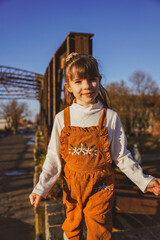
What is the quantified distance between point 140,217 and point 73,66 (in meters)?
3.17

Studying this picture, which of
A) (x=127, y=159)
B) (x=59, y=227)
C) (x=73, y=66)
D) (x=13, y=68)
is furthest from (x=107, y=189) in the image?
(x=13, y=68)

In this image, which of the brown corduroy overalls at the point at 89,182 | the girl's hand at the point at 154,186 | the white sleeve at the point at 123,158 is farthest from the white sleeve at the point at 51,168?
the girl's hand at the point at 154,186

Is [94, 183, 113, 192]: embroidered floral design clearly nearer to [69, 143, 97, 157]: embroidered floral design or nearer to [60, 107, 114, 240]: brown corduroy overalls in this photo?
[60, 107, 114, 240]: brown corduroy overalls

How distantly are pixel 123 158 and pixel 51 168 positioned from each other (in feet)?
1.79

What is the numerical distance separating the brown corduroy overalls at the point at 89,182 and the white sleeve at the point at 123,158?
0.09 metres

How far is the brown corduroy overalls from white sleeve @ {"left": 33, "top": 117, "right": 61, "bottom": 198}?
0.11m

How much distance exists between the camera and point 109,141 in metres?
1.52

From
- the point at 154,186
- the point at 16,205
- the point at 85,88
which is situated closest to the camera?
the point at 154,186

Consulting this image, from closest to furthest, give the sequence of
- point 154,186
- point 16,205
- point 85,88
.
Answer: point 154,186
point 85,88
point 16,205

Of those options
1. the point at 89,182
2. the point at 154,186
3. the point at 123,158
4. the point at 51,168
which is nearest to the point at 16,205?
the point at 51,168

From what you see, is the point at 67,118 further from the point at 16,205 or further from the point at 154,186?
the point at 16,205

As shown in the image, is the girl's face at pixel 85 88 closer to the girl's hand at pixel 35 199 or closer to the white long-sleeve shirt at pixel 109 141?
the white long-sleeve shirt at pixel 109 141

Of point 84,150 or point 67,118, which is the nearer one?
point 84,150

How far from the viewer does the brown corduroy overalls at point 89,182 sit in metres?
1.40
